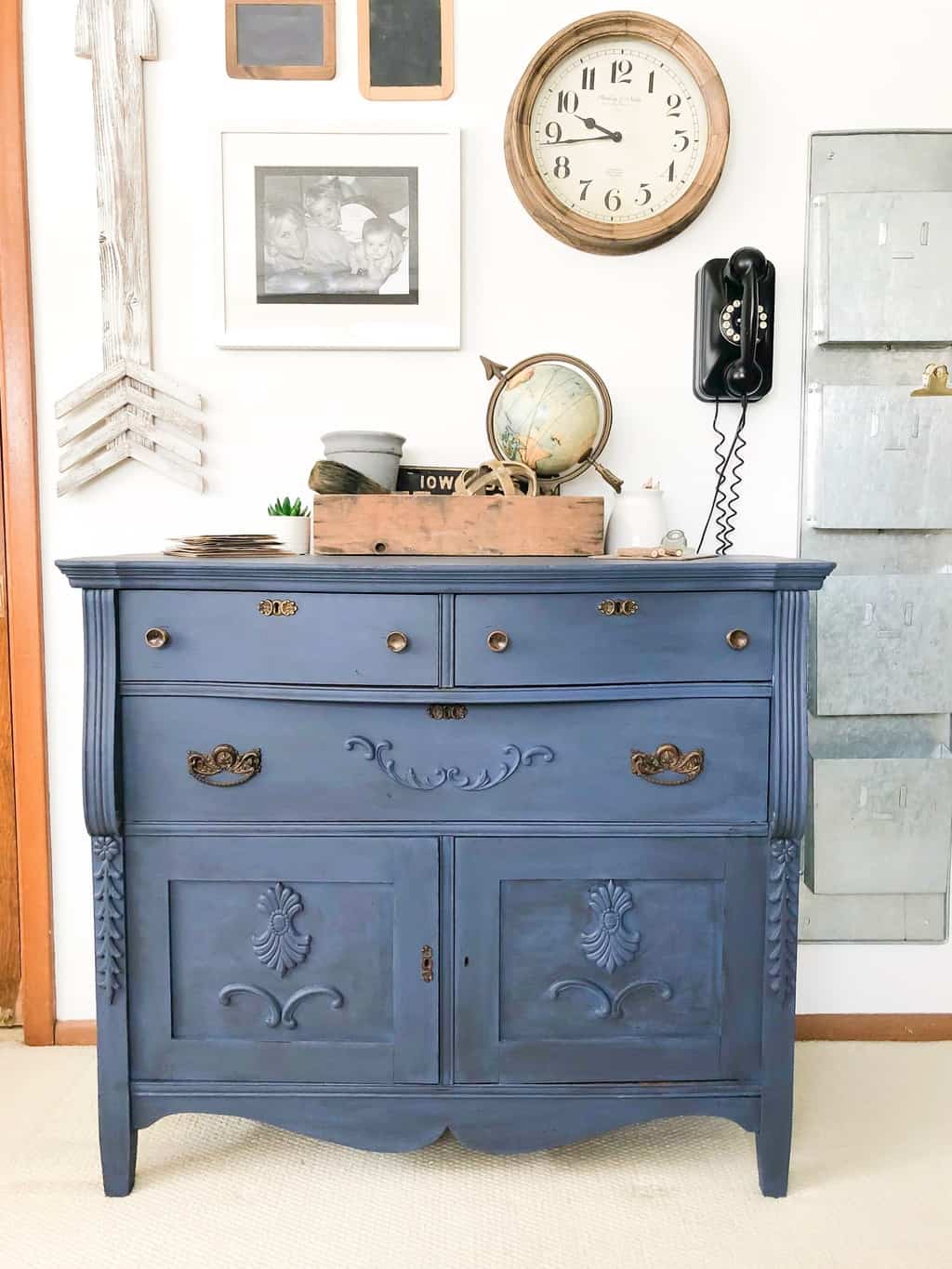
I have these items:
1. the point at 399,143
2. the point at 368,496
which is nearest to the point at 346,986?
the point at 368,496

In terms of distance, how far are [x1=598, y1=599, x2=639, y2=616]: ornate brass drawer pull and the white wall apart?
2.14 feet

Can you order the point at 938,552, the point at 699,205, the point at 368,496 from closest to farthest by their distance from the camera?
1. the point at 368,496
2. the point at 699,205
3. the point at 938,552

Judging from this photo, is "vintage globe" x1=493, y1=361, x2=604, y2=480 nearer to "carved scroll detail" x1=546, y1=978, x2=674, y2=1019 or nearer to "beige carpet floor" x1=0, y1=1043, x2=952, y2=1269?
"carved scroll detail" x1=546, y1=978, x2=674, y2=1019

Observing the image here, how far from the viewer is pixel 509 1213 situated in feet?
5.19

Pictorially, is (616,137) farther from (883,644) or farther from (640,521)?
(883,644)

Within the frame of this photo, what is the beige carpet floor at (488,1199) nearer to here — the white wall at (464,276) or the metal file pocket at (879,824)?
the metal file pocket at (879,824)

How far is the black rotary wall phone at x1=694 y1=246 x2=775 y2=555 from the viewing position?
6.39 ft

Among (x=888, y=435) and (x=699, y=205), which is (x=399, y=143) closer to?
(x=699, y=205)

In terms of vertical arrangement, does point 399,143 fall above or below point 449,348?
above

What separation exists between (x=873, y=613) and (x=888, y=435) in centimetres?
41

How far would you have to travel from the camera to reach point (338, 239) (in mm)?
1986

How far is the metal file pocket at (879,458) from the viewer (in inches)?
79.2

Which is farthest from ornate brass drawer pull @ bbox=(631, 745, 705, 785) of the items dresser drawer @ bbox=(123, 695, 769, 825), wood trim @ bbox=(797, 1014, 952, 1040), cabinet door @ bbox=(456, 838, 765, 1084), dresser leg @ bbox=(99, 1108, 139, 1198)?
dresser leg @ bbox=(99, 1108, 139, 1198)

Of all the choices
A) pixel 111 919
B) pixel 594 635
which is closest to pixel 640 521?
pixel 594 635
